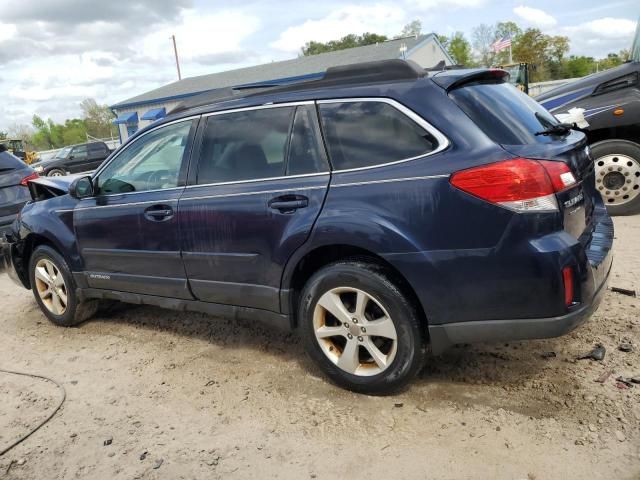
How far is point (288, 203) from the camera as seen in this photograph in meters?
3.21

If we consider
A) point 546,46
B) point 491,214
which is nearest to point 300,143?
point 491,214

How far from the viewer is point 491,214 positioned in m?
2.62

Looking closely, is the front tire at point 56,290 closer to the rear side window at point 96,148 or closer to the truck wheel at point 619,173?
the truck wheel at point 619,173

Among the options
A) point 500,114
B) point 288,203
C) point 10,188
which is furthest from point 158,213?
point 10,188

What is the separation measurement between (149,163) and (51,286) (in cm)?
164

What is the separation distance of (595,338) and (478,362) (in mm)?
829

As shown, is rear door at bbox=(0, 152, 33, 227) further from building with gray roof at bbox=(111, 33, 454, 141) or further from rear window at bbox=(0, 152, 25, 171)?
building with gray roof at bbox=(111, 33, 454, 141)

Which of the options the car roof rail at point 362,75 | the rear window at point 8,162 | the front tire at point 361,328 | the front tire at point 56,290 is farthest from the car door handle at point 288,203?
the rear window at point 8,162

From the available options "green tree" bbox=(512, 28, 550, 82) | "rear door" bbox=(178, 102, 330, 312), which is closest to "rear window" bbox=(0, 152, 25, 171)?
"rear door" bbox=(178, 102, 330, 312)

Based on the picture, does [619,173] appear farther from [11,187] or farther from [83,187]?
[11,187]

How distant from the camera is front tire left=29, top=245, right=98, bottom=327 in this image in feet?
15.5

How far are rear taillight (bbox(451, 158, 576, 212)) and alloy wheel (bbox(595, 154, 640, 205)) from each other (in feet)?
14.0

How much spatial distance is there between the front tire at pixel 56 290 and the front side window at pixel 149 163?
88cm

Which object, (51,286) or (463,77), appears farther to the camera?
(51,286)
